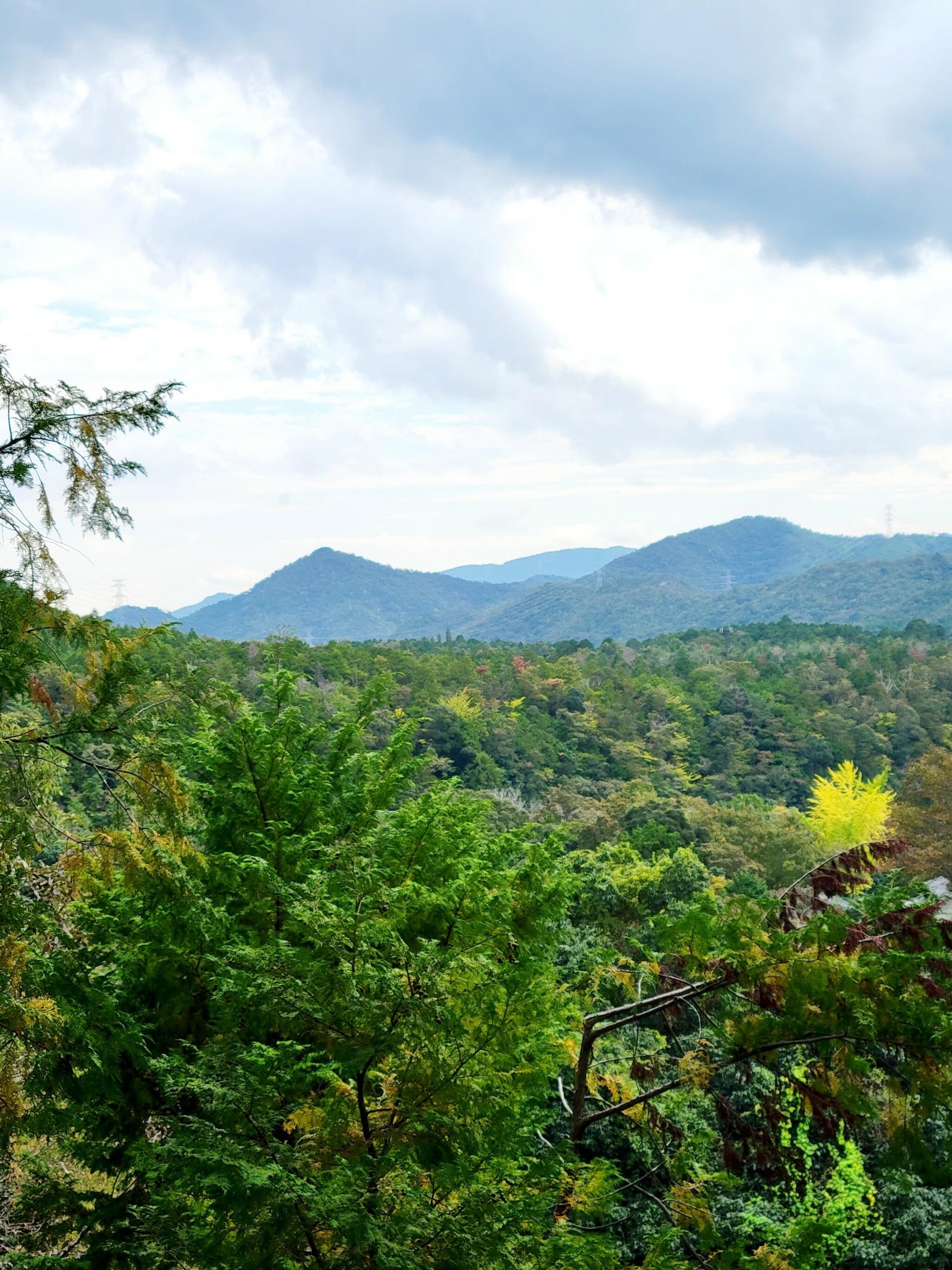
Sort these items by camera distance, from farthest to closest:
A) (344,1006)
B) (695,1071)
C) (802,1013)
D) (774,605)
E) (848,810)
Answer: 1. (774,605)
2. (848,810)
3. (695,1071)
4. (802,1013)
5. (344,1006)

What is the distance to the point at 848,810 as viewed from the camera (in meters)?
29.5

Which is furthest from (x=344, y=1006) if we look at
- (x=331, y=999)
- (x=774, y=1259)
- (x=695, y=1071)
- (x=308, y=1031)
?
(x=774, y=1259)

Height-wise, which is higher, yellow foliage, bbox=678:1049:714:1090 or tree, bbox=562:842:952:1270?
tree, bbox=562:842:952:1270

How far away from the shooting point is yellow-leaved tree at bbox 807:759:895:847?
2805 cm

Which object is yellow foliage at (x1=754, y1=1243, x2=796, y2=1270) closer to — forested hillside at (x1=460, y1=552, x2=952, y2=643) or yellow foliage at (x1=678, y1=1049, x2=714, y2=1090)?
yellow foliage at (x1=678, y1=1049, x2=714, y2=1090)

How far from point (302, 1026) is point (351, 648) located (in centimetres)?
4944

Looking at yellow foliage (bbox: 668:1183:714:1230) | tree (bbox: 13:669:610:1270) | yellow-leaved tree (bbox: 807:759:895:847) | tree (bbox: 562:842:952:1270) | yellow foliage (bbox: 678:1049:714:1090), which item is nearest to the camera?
tree (bbox: 13:669:610:1270)

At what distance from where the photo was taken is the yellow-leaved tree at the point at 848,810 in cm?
2805

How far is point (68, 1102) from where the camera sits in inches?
163

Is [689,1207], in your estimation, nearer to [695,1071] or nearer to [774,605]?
[695,1071]

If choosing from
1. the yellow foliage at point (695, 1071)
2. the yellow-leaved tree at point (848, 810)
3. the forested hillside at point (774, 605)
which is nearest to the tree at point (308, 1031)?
the yellow foliage at point (695, 1071)

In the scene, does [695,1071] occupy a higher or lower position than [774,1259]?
higher

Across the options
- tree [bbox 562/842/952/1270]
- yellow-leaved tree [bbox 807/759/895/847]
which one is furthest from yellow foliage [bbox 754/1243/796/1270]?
yellow-leaved tree [bbox 807/759/895/847]

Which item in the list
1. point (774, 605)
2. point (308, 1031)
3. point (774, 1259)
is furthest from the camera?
point (774, 605)
